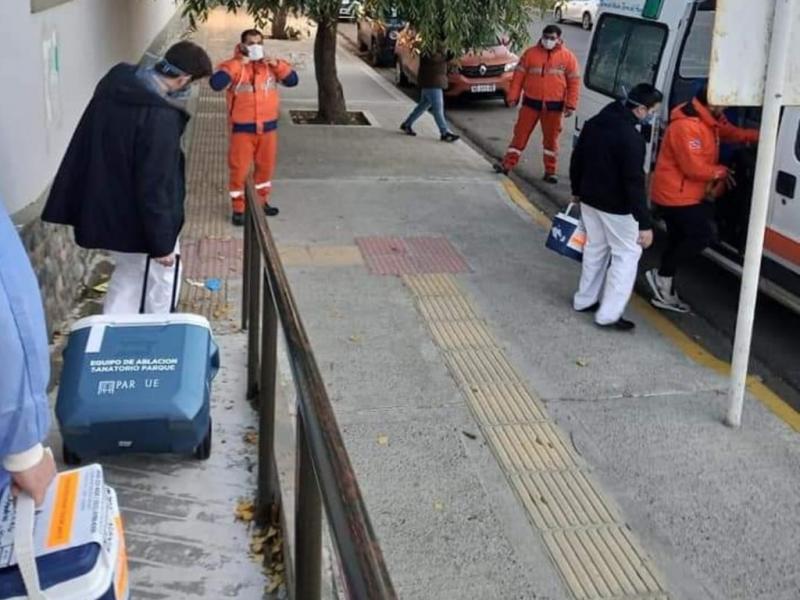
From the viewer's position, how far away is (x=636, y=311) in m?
6.57

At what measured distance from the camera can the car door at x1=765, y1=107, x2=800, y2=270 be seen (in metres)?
5.66

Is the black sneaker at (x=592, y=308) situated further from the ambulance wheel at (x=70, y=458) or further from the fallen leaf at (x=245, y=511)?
the ambulance wheel at (x=70, y=458)

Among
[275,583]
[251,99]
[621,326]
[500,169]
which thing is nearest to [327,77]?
[500,169]

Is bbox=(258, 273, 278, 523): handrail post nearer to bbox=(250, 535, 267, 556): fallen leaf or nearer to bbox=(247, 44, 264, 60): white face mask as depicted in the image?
bbox=(250, 535, 267, 556): fallen leaf

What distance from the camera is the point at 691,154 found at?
599 centimetres

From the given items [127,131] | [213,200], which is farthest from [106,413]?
[213,200]

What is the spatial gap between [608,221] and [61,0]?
3.71 m

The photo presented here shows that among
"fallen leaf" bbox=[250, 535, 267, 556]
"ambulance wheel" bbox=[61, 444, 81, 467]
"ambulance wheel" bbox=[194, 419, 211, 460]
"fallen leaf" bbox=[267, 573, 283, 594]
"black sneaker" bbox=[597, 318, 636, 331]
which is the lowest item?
"black sneaker" bbox=[597, 318, 636, 331]

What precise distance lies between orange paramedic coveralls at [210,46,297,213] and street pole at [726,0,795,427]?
416 centimetres

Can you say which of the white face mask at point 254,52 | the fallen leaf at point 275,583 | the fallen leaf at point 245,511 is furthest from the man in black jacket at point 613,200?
the fallen leaf at point 275,583

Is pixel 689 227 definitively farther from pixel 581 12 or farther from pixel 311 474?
pixel 581 12

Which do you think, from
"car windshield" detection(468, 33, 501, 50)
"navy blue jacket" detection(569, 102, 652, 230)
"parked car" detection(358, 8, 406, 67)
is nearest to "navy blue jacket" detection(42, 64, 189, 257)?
"navy blue jacket" detection(569, 102, 652, 230)

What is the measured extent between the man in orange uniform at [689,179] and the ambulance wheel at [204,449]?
368cm

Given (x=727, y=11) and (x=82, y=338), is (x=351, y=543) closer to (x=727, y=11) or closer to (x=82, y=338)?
(x=82, y=338)
